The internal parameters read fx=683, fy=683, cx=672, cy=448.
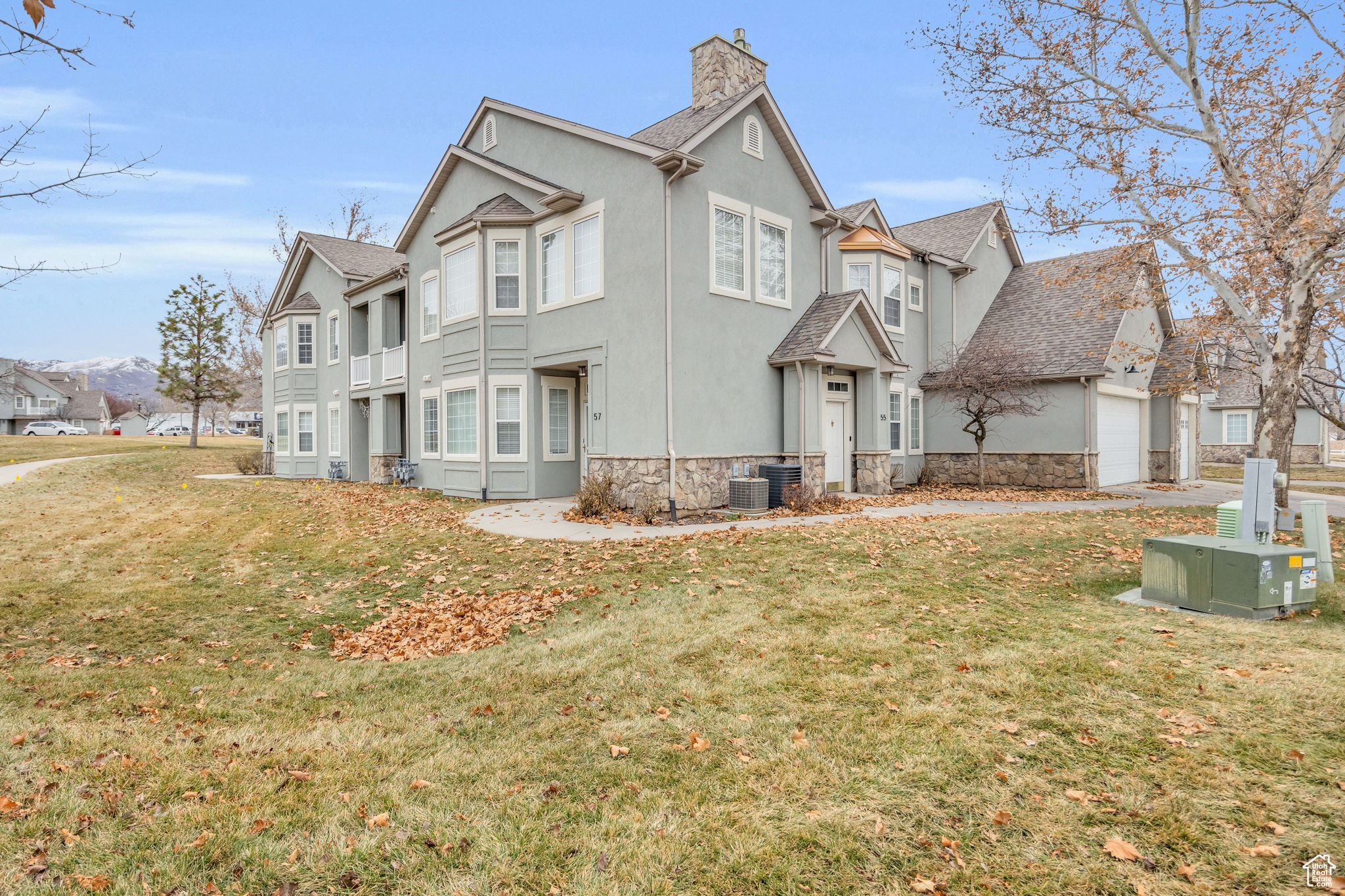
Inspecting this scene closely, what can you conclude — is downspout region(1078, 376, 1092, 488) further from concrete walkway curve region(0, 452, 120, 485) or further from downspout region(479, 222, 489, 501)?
concrete walkway curve region(0, 452, 120, 485)

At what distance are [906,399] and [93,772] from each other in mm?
19896

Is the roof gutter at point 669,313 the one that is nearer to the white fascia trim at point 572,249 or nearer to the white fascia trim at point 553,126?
the white fascia trim at point 553,126

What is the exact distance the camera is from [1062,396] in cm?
1944

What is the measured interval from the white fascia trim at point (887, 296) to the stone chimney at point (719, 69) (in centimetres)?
618

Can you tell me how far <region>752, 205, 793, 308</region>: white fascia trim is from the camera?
583 inches

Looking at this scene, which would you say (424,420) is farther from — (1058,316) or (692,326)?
(1058,316)

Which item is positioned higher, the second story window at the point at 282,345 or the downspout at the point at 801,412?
the second story window at the point at 282,345

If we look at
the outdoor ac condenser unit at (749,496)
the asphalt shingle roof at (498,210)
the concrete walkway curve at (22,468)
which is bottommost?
the outdoor ac condenser unit at (749,496)

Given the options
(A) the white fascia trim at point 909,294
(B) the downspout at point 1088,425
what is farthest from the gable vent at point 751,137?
(B) the downspout at point 1088,425

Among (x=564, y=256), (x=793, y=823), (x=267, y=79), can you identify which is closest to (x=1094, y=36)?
(x=564, y=256)

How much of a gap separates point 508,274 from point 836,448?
8.89 meters

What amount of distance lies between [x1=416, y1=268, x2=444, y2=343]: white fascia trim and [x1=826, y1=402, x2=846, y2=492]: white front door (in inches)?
399

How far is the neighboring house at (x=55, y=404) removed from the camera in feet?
224

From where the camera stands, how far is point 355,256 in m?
24.6
